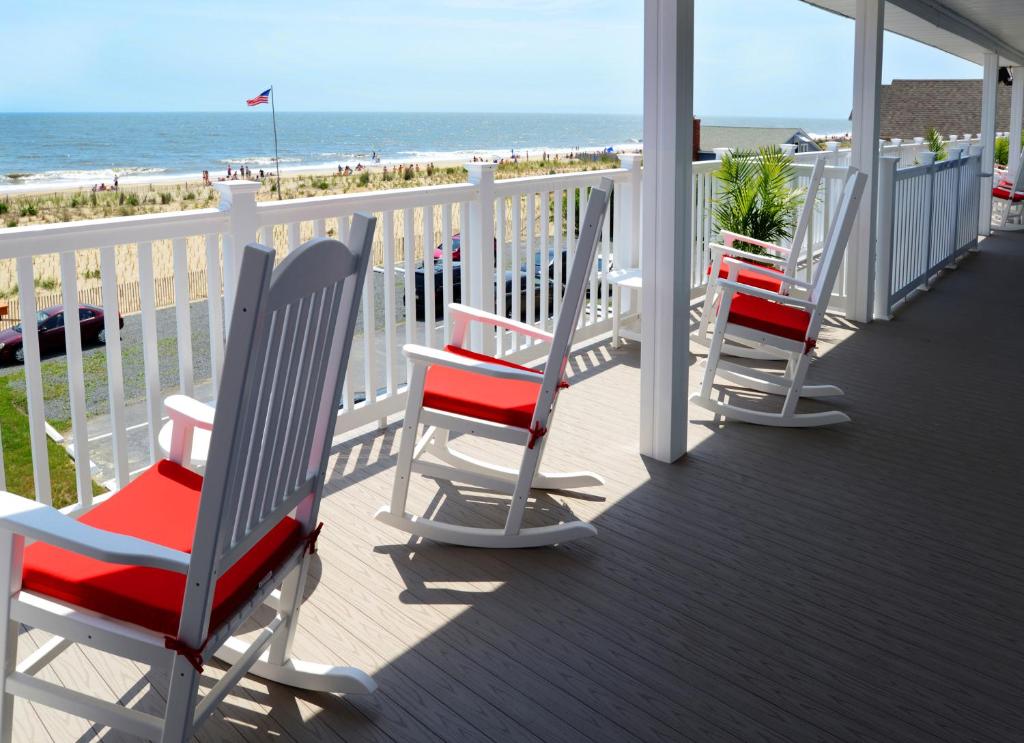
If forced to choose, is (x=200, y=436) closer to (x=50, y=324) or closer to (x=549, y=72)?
(x=50, y=324)

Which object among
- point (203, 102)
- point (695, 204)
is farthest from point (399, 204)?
point (203, 102)

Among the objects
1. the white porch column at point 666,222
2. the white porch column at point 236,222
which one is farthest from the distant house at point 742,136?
the white porch column at point 236,222

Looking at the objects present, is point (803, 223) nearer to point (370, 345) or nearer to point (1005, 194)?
point (370, 345)

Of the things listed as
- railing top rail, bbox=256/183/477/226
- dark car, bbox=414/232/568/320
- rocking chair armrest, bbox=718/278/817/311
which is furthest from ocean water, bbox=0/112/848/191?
rocking chair armrest, bbox=718/278/817/311

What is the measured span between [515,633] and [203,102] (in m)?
39.1

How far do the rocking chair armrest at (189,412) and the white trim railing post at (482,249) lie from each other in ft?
6.94

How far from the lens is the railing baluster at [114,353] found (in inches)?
105

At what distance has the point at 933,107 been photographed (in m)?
31.0

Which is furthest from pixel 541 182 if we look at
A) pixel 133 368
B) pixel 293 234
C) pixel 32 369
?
pixel 133 368

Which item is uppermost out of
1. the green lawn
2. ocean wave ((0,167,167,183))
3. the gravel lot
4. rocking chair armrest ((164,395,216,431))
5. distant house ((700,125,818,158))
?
→ distant house ((700,125,818,158))

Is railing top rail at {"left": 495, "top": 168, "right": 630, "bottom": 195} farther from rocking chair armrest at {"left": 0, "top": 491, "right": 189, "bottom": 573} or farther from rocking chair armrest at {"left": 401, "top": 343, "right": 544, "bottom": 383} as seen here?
rocking chair armrest at {"left": 0, "top": 491, "right": 189, "bottom": 573}

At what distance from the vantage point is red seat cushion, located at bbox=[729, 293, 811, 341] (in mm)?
3969

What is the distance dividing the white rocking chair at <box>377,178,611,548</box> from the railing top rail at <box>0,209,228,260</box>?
2.76ft

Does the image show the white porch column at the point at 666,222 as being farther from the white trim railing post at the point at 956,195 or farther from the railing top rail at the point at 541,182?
the white trim railing post at the point at 956,195
